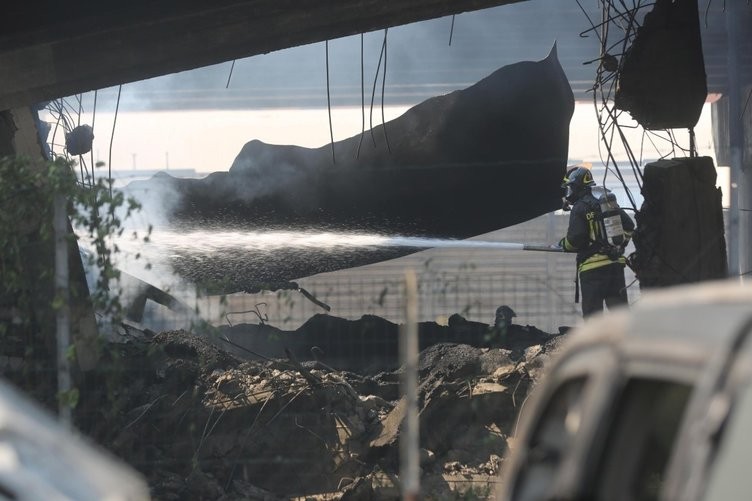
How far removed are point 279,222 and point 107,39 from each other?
4.60 meters

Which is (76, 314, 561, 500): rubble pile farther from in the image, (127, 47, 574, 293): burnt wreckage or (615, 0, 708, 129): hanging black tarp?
(127, 47, 574, 293): burnt wreckage

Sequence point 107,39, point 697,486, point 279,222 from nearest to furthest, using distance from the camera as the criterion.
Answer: point 697,486
point 107,39
point 279,222

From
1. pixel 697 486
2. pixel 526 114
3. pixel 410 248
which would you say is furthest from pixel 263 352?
pixel 697 486

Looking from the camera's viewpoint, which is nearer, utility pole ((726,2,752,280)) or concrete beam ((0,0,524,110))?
concrete beam ((0,0,524,110))

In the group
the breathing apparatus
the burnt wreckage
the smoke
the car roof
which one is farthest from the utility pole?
the car roof

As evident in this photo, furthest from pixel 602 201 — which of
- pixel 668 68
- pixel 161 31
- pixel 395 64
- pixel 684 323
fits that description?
pixel 684 323

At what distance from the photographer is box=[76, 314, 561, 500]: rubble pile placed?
6.16m

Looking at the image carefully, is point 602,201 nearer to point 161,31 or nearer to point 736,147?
point 736,147

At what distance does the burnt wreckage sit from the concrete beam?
14.1 ft

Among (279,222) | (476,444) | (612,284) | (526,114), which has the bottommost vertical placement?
(476,444)

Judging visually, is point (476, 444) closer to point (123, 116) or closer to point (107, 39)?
point (107, 39)

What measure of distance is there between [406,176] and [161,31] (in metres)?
4.84

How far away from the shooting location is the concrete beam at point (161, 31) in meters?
5.67

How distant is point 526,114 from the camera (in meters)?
10.2
